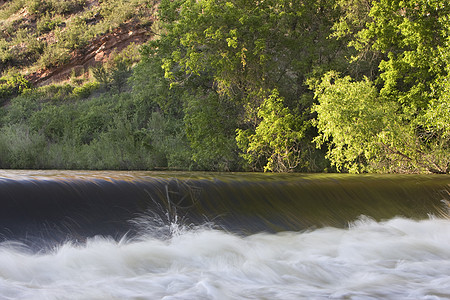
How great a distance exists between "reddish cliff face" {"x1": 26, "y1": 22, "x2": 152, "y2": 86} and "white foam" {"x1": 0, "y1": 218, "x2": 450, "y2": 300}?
36.8m

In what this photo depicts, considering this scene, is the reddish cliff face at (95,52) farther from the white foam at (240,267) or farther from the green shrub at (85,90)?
the white foam at (240,267)

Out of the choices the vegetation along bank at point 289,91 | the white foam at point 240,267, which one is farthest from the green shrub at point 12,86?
the white foam at point 240,267

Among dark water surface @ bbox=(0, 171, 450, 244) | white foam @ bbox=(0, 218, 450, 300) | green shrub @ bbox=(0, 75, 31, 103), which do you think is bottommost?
white foam @ bbox=(0, 218, 450, 300)

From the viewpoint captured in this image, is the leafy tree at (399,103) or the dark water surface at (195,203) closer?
the dark water surface at (195,203)

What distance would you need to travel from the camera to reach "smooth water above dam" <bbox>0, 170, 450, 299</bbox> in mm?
5316

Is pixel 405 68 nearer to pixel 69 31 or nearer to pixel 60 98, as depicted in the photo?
pixel 60 98

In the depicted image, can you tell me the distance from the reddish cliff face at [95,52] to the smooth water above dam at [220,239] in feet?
115

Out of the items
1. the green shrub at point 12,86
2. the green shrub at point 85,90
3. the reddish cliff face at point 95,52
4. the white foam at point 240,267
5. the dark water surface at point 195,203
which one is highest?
the reddish cliff face at point 95,52

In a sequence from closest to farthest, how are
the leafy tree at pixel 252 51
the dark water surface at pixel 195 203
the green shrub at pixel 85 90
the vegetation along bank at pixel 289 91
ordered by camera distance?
1. the dark water surface at pixel 195 203
2. the vegetation along bank at pixel 289 91
3. the leafy tree at pixel 252 51
4. the green shrub at pixel 85 90

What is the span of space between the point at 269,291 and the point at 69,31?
141 ft

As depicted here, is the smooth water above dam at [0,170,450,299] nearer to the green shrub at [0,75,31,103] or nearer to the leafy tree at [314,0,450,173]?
the leafy tree at [314,0,450,173]

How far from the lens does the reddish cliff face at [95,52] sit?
41.1m

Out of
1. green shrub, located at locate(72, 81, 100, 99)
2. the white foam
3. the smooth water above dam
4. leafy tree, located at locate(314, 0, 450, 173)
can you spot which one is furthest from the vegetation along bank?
green shrub, located at locate(72, 81, 100, 99)

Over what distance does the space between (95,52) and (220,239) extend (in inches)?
1504
